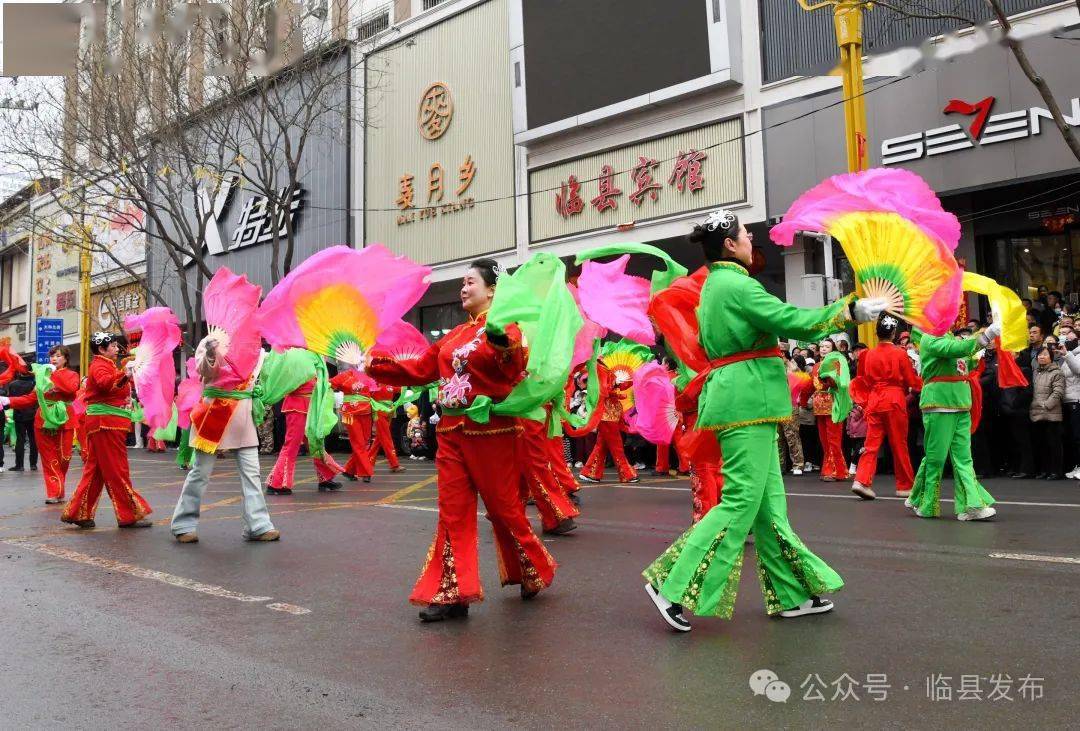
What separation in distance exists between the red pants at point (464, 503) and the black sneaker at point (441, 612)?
0.04 m

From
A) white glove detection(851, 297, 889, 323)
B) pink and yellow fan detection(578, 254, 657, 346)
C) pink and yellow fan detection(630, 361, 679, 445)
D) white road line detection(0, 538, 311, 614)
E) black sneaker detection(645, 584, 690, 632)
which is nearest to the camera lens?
white glove detection(851, 297, 889, 323)

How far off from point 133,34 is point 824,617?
2047 cm

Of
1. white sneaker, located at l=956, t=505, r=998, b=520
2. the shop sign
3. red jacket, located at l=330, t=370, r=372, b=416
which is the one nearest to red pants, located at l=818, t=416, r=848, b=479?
white sneaker, located at l=956, t=505, r=998, b=520

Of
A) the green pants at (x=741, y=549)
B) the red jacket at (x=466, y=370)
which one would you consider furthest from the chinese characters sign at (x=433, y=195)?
the green pants at (x=741, y=549)

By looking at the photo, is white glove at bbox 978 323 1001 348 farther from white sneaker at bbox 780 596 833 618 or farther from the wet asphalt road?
white sneaker at bbox 780 596 833 618

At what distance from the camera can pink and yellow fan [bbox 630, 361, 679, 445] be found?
332 inches

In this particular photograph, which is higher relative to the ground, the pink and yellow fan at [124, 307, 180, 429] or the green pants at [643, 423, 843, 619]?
the pink and yellow fan at [124, 307, 180, 429]

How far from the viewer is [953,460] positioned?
8.14 metres

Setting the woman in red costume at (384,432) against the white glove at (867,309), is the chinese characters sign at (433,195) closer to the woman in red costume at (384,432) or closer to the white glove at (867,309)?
the woman in red costume at (384,432)

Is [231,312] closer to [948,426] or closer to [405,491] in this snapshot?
[405,491]

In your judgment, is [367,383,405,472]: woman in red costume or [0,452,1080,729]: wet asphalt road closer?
[0,452,1080,729]: wet asphalt road

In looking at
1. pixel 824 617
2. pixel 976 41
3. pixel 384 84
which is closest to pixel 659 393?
pixel 824 617

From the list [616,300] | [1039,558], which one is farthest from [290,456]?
[1039,558]

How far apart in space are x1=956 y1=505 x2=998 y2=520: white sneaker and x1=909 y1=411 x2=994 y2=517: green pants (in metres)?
0.03
